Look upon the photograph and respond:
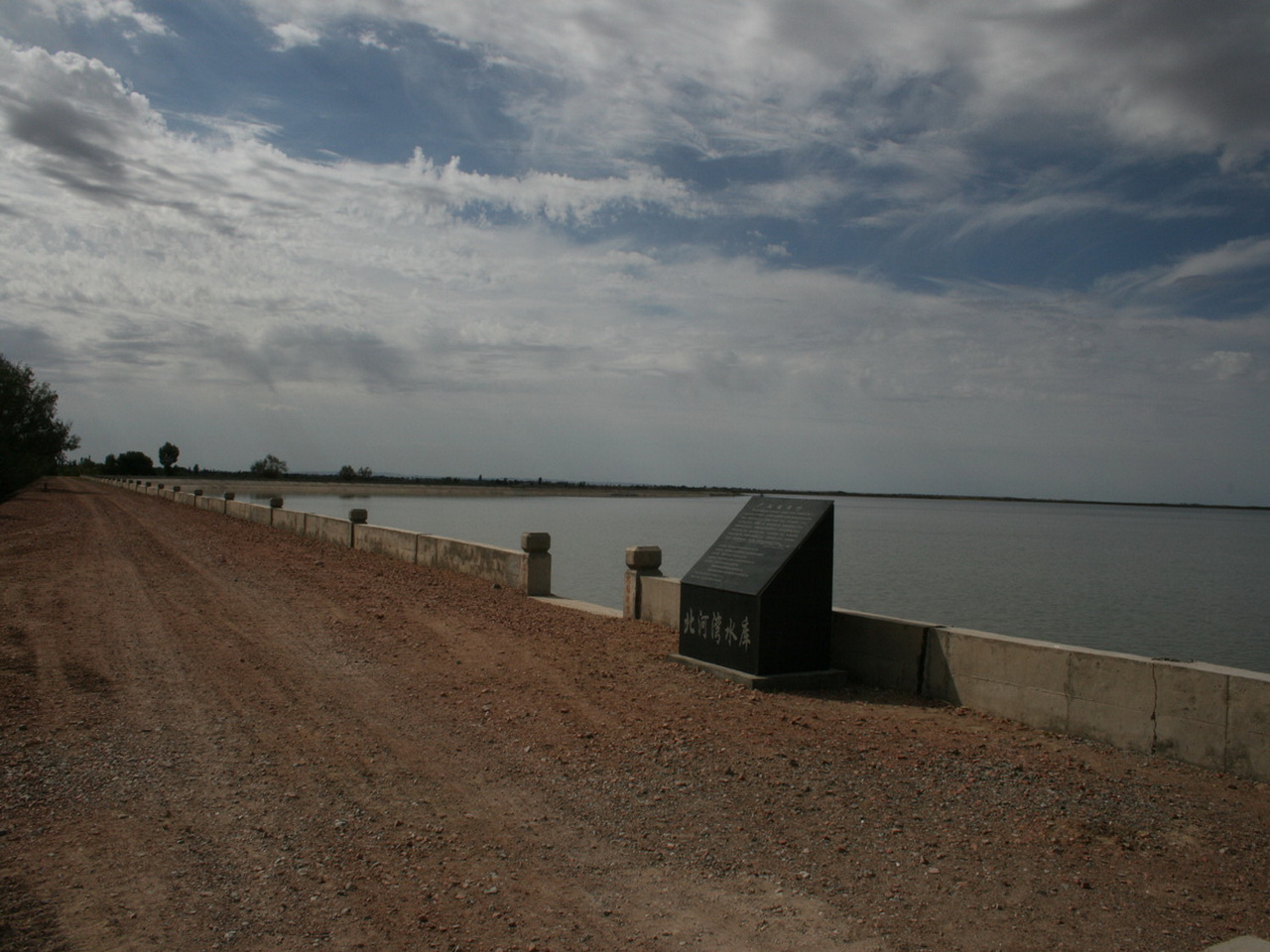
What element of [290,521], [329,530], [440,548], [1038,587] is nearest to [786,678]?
[440,548]

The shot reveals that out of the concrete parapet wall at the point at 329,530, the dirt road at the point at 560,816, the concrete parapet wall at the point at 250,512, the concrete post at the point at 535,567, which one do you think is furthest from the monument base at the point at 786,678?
the concrete parapet wall at the point at 250,512

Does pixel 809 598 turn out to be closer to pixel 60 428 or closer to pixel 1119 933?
pixel 1119 933

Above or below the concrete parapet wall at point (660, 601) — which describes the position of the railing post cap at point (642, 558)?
above

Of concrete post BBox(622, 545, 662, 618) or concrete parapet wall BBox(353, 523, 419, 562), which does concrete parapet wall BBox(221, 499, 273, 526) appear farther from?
concrete post BBox(622, 545, 662, 618)

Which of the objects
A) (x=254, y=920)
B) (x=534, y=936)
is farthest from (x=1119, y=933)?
(x=254, y=920)

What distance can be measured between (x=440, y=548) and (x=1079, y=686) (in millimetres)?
13445

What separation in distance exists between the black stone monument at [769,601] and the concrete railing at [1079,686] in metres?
0.58

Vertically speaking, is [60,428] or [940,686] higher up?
[60,428]

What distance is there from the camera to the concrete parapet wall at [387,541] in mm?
19547

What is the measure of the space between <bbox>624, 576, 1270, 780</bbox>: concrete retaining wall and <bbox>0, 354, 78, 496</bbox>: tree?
177ft

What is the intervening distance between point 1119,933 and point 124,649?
8947mm

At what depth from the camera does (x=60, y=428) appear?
81.0 m

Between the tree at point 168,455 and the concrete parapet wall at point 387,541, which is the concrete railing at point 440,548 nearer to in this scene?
the concrete parapet wall at point 387,541

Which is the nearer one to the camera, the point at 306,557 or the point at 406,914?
the point at 406,914
